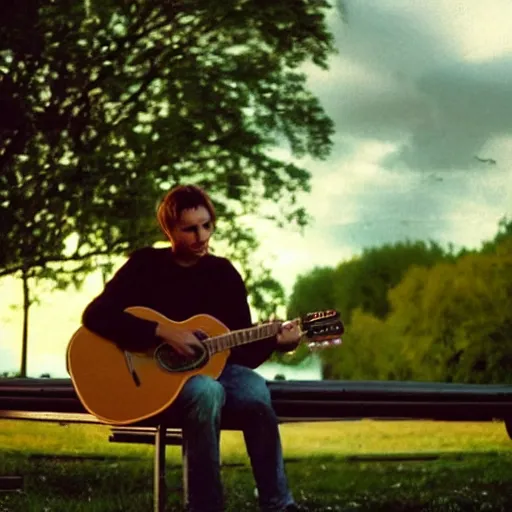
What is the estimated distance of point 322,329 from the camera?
3350 millimetres

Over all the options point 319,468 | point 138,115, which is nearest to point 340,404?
point 319,468

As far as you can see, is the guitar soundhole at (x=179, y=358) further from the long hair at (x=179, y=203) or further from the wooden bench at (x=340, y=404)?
the wooden bench at (x=340, y=404)

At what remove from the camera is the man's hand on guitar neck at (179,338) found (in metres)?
3.29

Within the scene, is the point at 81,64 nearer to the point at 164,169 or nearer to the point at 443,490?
the point at 164,169

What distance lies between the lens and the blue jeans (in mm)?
3064

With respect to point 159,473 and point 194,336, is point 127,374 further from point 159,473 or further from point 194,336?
point 159,473

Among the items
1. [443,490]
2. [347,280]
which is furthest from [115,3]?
[443,490]

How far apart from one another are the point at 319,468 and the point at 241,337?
3088 millimetres

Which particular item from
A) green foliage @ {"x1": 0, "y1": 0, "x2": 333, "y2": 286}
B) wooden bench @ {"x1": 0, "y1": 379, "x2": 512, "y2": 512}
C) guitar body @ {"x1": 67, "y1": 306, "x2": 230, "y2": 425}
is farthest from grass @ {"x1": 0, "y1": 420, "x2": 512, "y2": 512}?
green foliage @ {"x1": 0, "y1": 0, "x2": 333, "y2": 286}

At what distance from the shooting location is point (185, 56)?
8.45m

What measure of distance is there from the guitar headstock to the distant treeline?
3134 millimetres

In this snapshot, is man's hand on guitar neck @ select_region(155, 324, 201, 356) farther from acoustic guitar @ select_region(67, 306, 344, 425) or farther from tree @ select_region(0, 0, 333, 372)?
tree @ select_region(0, 0, 333, 372)

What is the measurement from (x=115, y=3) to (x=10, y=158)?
149 cm

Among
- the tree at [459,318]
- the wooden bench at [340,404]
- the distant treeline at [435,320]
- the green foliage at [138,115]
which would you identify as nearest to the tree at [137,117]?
the green foliage at [138,115]
